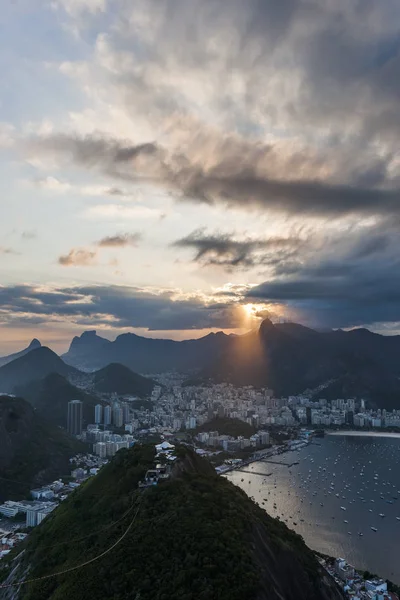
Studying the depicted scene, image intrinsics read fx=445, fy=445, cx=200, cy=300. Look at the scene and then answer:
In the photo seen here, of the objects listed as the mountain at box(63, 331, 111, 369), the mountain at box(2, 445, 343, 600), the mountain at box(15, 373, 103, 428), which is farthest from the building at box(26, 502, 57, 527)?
the mountain at box(63, 331, 111, 369)

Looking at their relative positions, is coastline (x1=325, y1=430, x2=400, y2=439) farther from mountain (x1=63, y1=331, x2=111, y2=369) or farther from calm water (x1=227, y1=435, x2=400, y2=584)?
mountain (x1=63, y1=331, x2=111, y2=369)

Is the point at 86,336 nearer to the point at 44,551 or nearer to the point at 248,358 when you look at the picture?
the point at 248,358

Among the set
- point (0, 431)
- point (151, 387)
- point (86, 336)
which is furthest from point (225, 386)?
point (86, 336)

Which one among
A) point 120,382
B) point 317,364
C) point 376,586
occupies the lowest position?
point 376,586

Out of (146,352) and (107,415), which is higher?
(146,352)

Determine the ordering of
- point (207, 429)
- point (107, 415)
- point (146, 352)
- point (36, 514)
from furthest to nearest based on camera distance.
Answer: point (146, 352)
point (107, 415)
point (207, 429)
point (36, 514)

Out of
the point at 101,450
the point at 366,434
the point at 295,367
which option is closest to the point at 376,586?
the point at 101,450

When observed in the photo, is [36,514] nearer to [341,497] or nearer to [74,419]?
[341,497]
